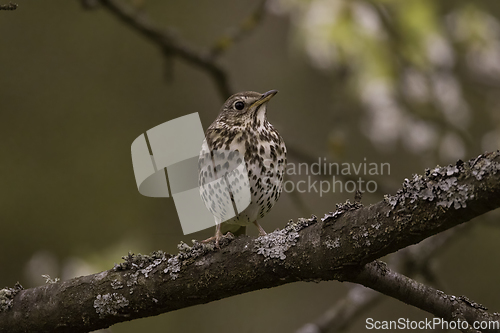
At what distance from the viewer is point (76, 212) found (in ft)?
18.6

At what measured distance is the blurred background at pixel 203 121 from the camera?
4750mm

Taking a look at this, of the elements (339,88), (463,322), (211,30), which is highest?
(211,30)

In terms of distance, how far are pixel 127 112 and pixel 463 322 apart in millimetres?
4940

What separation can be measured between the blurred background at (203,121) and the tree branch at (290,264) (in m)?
1.77

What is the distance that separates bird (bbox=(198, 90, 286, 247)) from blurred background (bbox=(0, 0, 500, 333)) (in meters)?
1.14

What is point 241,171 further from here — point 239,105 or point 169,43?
point 169,43

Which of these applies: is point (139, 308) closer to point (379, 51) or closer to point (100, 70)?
point (379, 51)

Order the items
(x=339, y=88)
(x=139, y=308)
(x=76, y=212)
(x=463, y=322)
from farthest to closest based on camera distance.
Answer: (x=76, y=212) < (x=339, y=88) < (x=139, y=308) < (x=463, y=322)

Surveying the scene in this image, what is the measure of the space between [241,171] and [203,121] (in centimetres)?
285

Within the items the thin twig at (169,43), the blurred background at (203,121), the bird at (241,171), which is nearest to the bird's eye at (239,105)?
the bird at (241,171)

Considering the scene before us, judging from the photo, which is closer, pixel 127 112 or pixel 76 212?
pixel 76 212

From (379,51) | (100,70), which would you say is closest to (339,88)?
(379,51)

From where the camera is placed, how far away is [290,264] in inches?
88.6

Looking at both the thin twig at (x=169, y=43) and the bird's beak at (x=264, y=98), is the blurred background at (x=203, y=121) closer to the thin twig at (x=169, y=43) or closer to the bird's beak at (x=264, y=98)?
the thin twig at (x=169, y=43)
